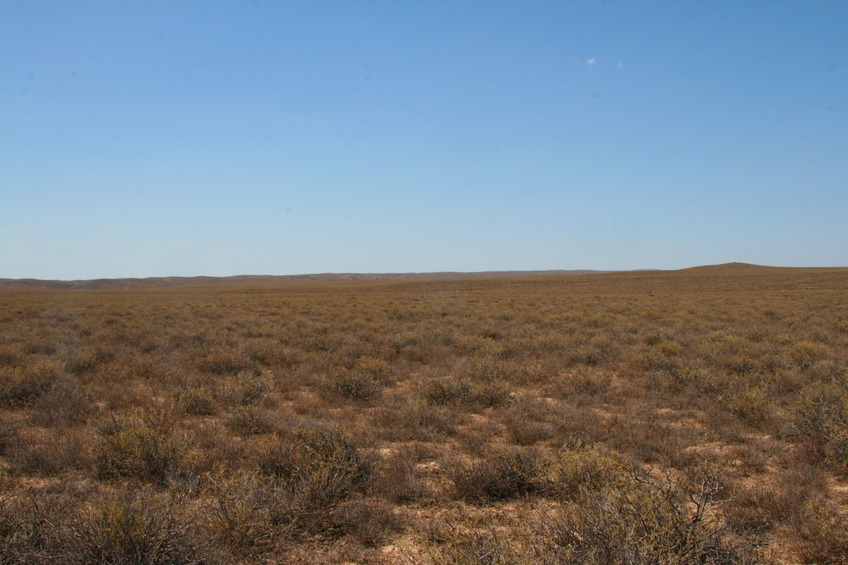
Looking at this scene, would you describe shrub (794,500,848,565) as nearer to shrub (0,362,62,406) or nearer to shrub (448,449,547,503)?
shrub (448,449,547,503)

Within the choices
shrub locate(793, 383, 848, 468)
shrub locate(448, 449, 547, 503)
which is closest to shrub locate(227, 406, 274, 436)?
shrub locate(448, 449, 547, 503)

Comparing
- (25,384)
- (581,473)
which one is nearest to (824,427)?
(581,473)

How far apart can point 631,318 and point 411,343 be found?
11.5 m

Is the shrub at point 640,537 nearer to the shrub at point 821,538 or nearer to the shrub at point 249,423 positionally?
the shrub at point 821,538

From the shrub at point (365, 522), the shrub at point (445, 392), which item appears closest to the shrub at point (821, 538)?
the shrub at point (365, 522)

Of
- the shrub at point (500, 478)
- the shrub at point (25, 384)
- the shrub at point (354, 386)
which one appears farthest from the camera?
the shrub at point (354, 386)

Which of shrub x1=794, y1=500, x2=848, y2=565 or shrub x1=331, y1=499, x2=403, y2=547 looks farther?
shrub x1=331, y1=499, x2=403, y2=547

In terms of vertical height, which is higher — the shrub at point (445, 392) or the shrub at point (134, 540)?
the shrub at point (134, 540)

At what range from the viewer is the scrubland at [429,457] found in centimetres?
329

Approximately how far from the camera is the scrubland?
3.29 m

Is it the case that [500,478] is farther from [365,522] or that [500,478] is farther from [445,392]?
[445,392]

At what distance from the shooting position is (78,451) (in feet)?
18.0

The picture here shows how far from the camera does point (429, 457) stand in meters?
5.75

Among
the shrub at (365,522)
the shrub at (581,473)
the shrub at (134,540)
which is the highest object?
the shrub at (134,540)
